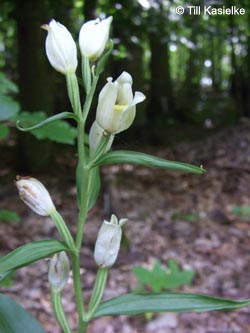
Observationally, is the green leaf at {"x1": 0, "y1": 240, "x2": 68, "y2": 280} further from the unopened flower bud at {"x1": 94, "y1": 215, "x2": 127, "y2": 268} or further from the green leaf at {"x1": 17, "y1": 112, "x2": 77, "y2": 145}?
the green leaf at {"x1": 17, "y1": 112, "x2": 77, "y2": 145}

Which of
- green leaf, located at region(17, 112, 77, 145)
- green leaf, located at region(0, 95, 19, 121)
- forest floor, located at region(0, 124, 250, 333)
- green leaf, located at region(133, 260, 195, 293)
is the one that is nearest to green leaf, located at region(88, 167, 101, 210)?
green leaf, located at region(0, 95, 19, 121)

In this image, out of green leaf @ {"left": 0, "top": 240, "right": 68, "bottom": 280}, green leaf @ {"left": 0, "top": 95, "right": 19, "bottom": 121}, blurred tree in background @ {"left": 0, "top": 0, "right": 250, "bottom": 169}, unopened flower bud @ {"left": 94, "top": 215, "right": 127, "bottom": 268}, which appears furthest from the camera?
blurred tree in background @ {"left": 0, "top": 0, "right": 250, "bottom": 169}

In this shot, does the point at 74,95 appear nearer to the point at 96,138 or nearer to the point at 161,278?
the point at 96,138

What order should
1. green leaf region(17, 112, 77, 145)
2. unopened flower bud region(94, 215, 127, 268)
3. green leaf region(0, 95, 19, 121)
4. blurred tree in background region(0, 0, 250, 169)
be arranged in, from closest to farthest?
unopened flower bud region(94, 215, 127, 268) → green leaf region(0, 95, 19, 121) → green leaf region(17, 112, 77, 145) → blurred tree in background region(0, 0, 250, 169)

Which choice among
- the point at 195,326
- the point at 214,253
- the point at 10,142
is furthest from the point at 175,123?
the point at 195,326

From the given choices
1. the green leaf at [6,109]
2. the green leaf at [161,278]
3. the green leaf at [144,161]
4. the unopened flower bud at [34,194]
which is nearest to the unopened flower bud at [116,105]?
the green leaf at [144,161]

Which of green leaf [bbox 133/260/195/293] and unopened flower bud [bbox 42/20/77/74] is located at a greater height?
unopened flower bud [bbox 42/20/77/74]

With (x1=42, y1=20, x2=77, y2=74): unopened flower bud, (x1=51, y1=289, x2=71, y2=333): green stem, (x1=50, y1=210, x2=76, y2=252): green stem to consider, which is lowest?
(x1=51, y1=289, x2=71, y2=333): green stem

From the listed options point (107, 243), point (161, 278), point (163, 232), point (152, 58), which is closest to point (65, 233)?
point (107, 243)
